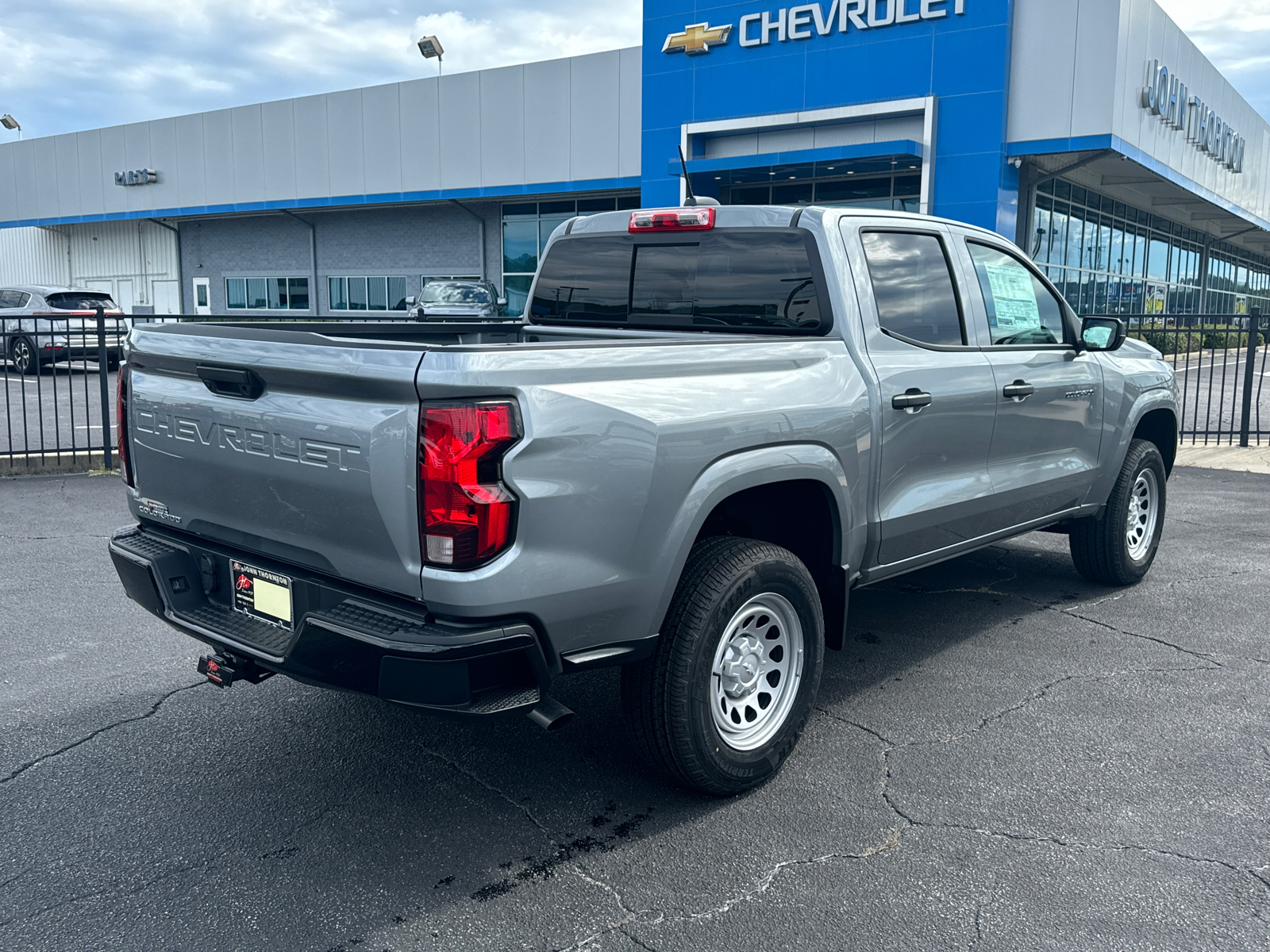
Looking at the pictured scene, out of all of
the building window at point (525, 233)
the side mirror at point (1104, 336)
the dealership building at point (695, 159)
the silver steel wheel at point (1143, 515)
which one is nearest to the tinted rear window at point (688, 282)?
the side mirror at point (1104, 336)

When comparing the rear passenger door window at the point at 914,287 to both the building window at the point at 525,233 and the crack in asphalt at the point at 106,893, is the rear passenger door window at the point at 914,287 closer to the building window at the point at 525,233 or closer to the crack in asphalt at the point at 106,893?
the crack in asphalt at the point at 106,893

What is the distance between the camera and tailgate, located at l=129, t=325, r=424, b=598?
2.72m

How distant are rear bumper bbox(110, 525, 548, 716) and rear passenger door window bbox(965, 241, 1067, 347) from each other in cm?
297

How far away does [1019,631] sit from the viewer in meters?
5.25

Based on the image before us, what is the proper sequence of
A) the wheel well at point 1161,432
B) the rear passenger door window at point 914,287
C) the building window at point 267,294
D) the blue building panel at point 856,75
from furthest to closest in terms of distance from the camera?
the building window at point 267,294
the blue building panel at point 856,75
the wheel well at point 1161,432
the rear passenger door window at point 914,287

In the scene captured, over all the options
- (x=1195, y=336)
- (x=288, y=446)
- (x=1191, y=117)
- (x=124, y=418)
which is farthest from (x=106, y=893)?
(x=1191, y=117)

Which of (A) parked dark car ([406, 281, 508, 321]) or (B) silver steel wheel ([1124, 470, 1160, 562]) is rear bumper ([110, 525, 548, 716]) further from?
(A) parked dark car ([406, 281, 508, 321])

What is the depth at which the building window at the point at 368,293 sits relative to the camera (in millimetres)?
34812

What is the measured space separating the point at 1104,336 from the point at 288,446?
4090mm

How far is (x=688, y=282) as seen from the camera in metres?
4.34

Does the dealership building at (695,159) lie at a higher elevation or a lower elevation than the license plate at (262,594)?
higher

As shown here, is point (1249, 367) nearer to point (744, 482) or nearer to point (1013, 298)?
point (1013, 298)

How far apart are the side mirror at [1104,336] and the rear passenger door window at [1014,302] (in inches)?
4.7

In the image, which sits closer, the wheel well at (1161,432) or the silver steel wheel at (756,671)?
the silver steel wheel at (756,671)
